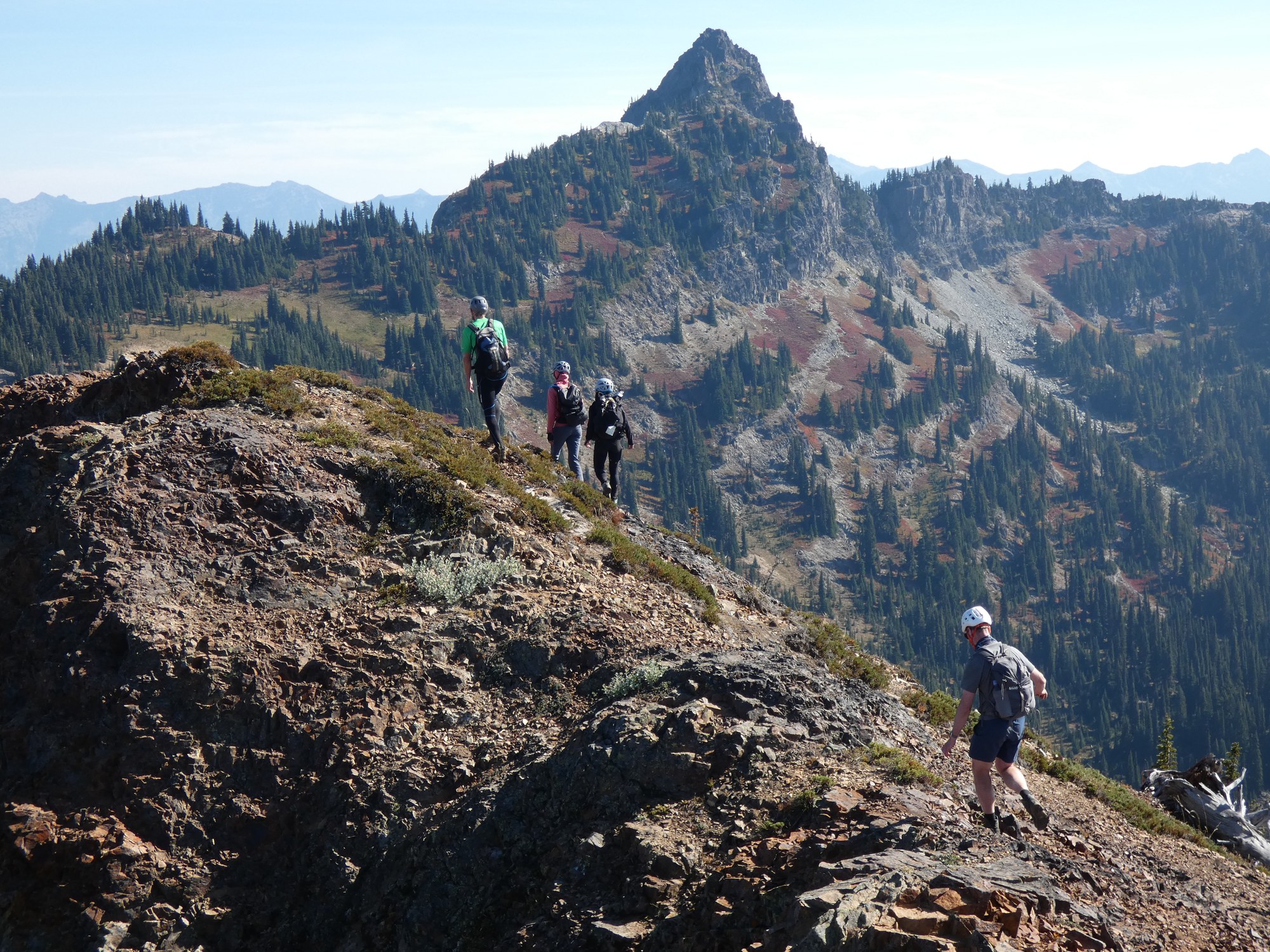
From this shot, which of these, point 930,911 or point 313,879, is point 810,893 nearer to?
point 930,911

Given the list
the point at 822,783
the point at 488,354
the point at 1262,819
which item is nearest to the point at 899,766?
the point at 822,783

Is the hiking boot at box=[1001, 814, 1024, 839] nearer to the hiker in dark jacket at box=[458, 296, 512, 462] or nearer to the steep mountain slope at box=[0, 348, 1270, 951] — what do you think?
the steep mountain slope at box=[0, 348, 1270, 951]

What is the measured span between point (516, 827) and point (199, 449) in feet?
32.0

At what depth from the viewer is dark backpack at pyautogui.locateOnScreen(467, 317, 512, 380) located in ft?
66.3

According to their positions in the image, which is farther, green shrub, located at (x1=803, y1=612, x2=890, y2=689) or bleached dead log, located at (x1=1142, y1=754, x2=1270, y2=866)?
green shrub, located at (x1=803, y1=612, x2=890, y2=689)

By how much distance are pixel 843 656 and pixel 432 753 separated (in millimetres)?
8822

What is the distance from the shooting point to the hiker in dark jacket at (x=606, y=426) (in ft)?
74.6

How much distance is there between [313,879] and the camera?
41.1ft

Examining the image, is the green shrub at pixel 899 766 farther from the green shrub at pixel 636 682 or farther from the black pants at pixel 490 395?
the black pants at pixel 490 395

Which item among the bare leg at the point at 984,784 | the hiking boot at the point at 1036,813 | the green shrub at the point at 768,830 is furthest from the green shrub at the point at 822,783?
the hiking boot at the point at 1036,813

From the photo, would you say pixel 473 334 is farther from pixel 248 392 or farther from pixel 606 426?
pixel 248 392

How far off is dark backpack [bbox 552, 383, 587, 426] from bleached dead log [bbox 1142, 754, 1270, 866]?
15.0 metres

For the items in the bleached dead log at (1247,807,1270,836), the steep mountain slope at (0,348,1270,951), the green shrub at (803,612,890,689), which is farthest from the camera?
the bleached dead log at (1247,807,1270,836)

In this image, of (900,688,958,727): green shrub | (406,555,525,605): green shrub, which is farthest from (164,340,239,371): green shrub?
(900,688,958,727): green shrub
